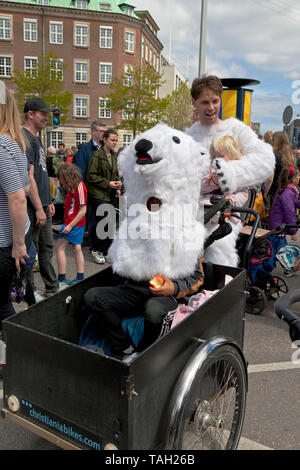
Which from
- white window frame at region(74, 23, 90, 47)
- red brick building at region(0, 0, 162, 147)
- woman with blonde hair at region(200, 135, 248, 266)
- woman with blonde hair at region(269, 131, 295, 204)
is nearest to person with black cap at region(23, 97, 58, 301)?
woman with blonde hair at region(200, 135, 248, 266)

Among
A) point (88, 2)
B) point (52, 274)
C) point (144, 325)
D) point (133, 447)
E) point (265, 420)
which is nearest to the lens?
point (133, 447)

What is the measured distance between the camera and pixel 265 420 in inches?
105

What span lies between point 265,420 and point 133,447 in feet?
4.54

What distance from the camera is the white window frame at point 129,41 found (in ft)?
129

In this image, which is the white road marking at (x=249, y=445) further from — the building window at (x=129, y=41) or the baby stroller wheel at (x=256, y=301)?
the building window at (x=129, y=41)

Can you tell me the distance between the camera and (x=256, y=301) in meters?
4.51

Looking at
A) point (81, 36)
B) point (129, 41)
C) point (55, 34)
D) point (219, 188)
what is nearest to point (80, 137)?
point (81, 36)

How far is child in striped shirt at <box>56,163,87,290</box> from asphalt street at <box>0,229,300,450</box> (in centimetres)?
82

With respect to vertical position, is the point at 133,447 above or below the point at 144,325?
below

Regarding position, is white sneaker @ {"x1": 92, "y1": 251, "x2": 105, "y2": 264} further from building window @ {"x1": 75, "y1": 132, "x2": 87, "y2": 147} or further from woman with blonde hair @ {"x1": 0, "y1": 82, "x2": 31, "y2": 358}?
building window @ {"x1": 75, "y1": 132, "x2": 87, "y2": 147}

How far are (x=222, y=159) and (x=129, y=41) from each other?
4091 cm

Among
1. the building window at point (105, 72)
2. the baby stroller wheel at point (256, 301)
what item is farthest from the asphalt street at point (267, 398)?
the building window at point (105, 72)
